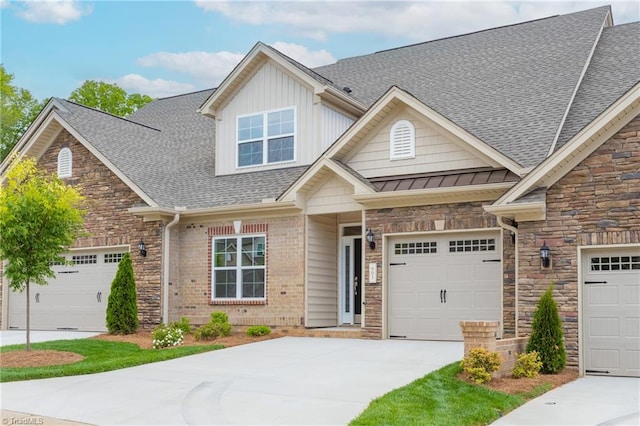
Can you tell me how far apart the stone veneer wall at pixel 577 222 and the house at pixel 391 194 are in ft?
0.08

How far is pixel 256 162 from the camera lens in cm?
1964

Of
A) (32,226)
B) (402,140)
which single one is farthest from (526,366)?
(32,226)

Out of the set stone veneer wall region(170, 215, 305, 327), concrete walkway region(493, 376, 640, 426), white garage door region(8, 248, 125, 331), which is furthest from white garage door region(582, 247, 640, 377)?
white garage door region(8, 248, 125, 331)

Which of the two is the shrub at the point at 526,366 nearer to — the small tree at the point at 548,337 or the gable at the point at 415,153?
the small tree at the point at 548,337

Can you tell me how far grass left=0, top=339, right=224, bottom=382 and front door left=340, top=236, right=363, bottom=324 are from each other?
4152mm

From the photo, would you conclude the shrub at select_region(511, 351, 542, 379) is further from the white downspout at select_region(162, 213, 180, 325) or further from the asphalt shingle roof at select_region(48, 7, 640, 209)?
the white downspout at select_region(162, 213, 180, 325)

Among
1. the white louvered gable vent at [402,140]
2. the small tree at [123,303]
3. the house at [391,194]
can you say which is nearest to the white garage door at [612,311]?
the house at [391,194]

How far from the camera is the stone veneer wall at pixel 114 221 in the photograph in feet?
60.6

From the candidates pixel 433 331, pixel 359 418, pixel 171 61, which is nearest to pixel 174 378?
pixel 359 418

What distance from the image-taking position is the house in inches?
490

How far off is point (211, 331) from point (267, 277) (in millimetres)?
1957

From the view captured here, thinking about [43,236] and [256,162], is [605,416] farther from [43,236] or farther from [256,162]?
[256,162]

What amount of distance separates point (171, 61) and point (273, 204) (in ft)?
122

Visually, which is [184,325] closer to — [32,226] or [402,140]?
[32,226]
